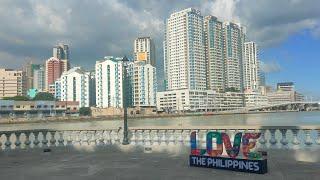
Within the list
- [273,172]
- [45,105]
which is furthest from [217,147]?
[45,105]

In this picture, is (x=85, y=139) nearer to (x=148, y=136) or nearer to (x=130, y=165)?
(x=148, y=136)

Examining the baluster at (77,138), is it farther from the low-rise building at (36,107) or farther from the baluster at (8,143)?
the low-rise building at (36,107)

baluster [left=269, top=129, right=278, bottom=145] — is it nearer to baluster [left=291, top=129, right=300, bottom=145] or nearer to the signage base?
baluster [left=291, top=129, right=300, bottom=145]

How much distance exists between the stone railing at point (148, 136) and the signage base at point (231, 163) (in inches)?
171

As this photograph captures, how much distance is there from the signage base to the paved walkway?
25 cm

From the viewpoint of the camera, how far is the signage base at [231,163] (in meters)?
12.2

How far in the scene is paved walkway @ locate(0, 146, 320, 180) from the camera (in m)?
12.4

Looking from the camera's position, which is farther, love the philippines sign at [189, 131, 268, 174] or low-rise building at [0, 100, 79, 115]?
low-rise building at [0, 100, 79, 115]

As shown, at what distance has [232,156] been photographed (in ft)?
43.4

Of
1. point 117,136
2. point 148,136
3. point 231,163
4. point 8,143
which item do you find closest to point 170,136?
point 148,136

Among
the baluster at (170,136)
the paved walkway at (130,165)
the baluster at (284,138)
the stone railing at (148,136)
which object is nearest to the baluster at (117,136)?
the stone railing at (148,136)

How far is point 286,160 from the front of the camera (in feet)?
47.7

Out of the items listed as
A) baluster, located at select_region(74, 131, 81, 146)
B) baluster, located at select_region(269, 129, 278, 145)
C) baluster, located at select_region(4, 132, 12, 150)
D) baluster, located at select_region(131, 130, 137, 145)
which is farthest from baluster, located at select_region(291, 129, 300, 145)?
baluster, located at select_region(4, 132, 12, 150)

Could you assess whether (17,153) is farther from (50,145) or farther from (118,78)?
(118,78)
